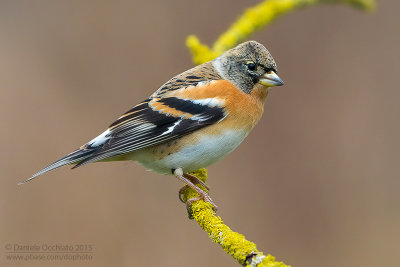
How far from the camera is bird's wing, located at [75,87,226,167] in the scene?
9.64 feet

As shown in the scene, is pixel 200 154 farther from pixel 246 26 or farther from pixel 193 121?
pixel 246 26

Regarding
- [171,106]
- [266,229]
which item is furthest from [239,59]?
[266,229]

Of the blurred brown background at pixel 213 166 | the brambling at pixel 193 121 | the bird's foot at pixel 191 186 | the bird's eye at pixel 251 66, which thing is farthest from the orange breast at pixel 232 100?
the blurred brown background at pixel 213 166

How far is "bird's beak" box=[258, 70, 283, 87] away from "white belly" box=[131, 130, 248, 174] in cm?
34

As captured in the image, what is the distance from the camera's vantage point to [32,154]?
441cm

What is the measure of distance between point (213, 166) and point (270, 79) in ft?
5.95

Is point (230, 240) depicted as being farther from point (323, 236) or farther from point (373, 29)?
point (373, 29)

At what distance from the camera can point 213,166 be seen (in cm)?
480

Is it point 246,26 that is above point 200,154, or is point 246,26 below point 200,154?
above

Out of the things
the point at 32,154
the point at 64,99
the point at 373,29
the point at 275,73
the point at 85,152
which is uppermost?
the point at 373,29

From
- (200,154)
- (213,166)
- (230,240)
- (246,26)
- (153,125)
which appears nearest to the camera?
(230,240)

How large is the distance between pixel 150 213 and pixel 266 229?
990 mm
